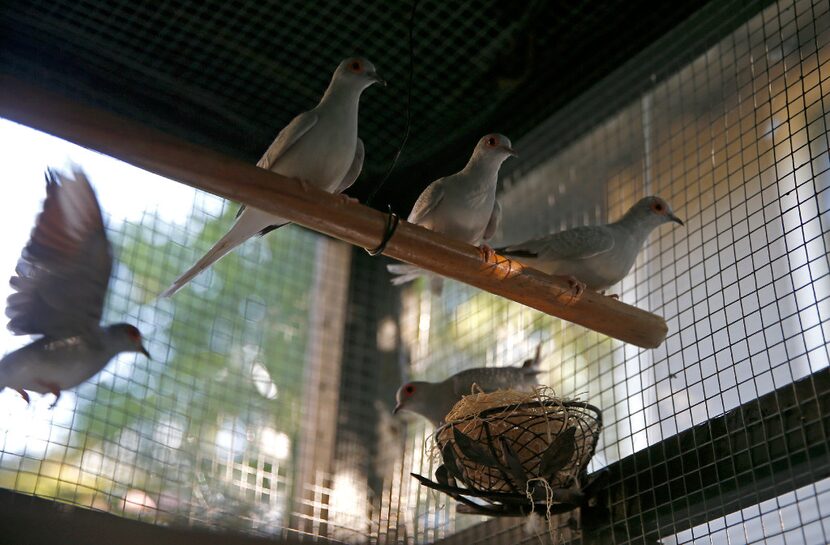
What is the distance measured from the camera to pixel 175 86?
3553 mm

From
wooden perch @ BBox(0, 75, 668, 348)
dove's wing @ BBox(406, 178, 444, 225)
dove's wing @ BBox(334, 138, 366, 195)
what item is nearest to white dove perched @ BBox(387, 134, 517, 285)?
dove's wing @ BBox(406, 178, 444, 225)

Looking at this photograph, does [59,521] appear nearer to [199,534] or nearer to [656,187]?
[199,534]

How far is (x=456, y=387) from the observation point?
3.29m

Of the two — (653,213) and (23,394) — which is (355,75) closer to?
(653,213)

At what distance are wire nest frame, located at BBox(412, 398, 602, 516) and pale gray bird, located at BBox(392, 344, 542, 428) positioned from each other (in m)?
0.53

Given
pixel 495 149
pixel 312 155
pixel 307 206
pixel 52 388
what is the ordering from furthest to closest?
1. pixel 52 388
2. pixel 495 149
3. pixel 312 155
4. pixel 307 206

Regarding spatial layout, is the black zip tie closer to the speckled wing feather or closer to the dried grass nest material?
the dried grass nest material

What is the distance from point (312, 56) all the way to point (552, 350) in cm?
142

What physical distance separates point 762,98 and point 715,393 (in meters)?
0.95

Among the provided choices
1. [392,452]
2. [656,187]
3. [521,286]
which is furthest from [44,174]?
[656,187]

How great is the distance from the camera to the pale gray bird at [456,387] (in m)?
3.23

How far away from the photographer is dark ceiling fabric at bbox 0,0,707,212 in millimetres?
3311

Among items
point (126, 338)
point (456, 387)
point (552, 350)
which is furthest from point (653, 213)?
point (126, 338)

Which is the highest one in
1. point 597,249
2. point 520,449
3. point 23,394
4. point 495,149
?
point 495,149
